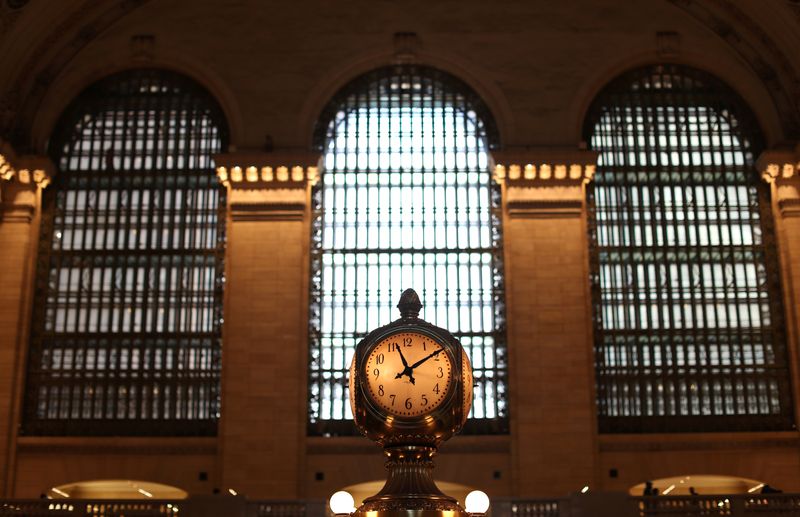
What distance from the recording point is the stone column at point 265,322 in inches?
970

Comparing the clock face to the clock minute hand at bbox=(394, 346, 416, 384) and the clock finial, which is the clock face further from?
the clock finial

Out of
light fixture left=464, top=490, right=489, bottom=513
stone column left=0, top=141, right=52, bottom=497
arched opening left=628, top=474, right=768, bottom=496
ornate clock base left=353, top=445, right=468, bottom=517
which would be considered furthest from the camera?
arched opening left=628, top=474, right=768, bottom=496

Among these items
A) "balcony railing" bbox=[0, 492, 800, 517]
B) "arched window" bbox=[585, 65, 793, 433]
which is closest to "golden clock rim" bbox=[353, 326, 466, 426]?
"balcony railing" bbox=[0, 492, 800, 517]

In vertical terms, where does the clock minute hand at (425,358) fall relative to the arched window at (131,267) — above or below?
below

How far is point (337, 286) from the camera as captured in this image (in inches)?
1045

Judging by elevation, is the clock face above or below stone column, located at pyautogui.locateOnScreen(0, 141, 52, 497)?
below

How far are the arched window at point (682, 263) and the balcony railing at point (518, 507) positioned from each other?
17.7ft

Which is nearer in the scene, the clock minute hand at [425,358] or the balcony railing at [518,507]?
the clock minute hand at [425,358]

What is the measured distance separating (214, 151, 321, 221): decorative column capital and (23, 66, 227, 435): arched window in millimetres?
910

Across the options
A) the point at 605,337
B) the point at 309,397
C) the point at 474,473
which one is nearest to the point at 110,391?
the point at 309,397

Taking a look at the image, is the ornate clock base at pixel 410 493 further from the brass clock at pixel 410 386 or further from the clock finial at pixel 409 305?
the clock finial at pixel 409 305

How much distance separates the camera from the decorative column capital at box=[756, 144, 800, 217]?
26.3 m

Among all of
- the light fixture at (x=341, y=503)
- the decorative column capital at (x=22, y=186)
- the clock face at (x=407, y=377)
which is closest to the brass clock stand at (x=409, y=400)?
the clock face at (x=407, y=377)

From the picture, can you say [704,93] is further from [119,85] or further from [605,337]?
[119,85]
